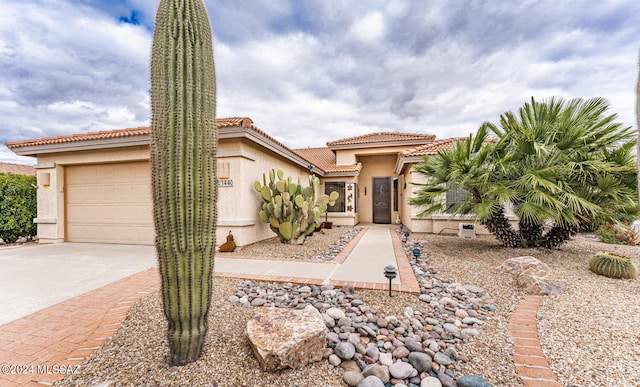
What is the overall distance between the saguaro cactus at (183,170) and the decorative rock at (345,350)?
1.26 meters

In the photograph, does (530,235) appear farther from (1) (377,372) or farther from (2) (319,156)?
(2) (319,156)

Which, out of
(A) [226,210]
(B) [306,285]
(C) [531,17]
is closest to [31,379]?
(B) [306,285]

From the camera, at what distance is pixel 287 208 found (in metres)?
7.29

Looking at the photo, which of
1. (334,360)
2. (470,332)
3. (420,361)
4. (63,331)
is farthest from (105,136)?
(470,332)

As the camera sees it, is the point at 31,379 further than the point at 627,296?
No

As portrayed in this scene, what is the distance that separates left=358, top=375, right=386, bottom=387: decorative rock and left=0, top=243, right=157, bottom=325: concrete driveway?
4.37 metres

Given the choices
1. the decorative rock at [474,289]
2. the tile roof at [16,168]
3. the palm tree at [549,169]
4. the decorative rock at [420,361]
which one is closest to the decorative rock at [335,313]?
the decorative rock at [420,361]

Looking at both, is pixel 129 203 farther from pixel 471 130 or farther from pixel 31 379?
pixel 471 130

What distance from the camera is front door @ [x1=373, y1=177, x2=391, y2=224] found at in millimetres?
15070

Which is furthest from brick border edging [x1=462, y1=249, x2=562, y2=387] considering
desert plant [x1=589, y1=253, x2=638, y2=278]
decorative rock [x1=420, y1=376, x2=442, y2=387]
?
desert plant [x1=589, y1=253, x2=638, y2=278]

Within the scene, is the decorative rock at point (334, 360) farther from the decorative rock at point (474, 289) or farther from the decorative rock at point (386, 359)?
the decorative rock at point (474, 289)

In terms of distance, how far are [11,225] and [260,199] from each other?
8636 mm

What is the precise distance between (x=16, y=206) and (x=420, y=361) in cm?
1307

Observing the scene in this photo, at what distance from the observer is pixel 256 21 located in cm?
734
